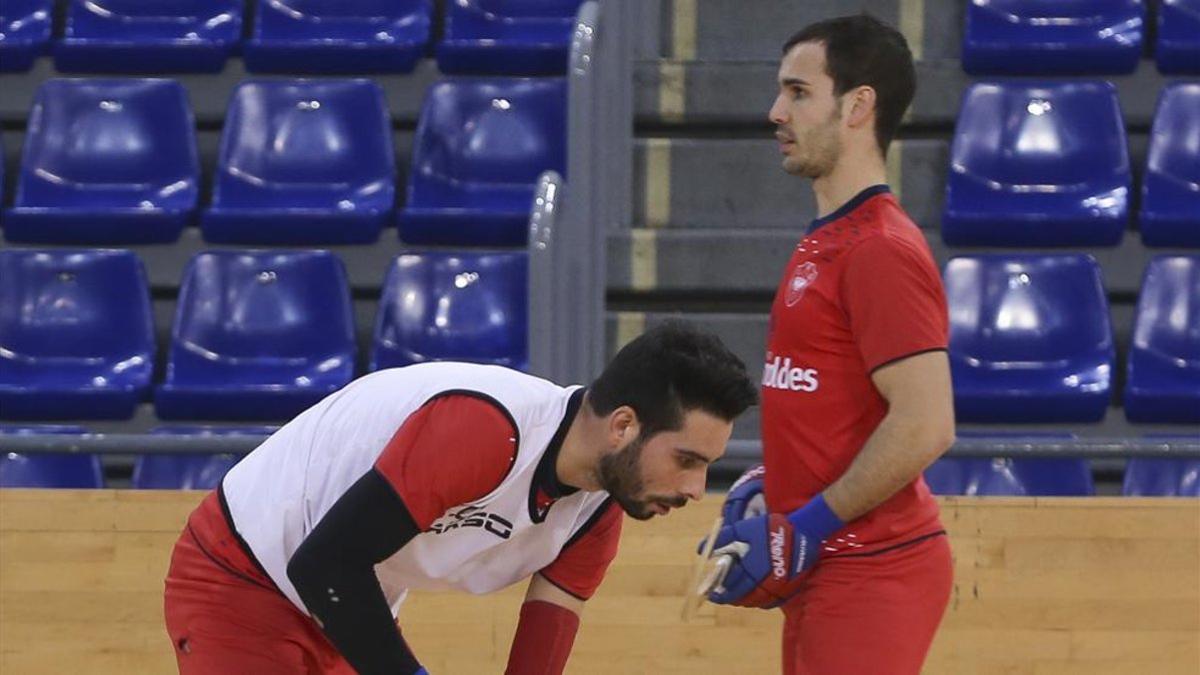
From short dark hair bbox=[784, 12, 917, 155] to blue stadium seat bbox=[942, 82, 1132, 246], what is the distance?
2.65 metres

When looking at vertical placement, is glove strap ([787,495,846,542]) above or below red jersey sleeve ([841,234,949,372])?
below

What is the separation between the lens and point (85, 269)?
5.76 metres

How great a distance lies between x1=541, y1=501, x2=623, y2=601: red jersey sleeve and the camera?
2.90m

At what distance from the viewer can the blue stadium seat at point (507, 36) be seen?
6121 mm

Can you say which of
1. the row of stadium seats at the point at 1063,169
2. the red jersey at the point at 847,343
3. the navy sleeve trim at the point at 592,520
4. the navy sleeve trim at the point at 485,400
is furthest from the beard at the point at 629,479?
the row of stadium seats at the point at 1063,169

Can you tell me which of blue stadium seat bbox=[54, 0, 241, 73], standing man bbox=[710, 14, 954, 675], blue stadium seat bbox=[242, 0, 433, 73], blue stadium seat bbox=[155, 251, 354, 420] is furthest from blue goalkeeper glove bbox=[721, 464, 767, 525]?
blue stadium seat bbox=[54, 0, 241, 73]

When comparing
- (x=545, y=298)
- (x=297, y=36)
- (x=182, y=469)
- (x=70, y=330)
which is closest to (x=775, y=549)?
(x=545, y=298)

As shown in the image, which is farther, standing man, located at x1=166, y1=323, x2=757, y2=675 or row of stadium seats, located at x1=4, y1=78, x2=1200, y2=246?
row of stadium seats, located at x1=4, y1=78, x2=1200, y2=246

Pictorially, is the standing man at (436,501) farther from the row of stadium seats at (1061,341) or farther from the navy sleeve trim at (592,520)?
the row of stadium seats at (1061,341)

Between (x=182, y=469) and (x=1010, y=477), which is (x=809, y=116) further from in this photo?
(x=182, y=469)

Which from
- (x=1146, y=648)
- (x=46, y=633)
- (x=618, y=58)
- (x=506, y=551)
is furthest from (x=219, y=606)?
(x=618, y=58)

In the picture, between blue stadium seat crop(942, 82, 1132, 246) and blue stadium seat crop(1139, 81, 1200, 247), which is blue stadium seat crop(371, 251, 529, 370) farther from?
blue stadium seat crop(1139, 81, 1200, 247)

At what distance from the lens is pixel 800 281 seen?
294 cm

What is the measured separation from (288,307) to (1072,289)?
2177mm
